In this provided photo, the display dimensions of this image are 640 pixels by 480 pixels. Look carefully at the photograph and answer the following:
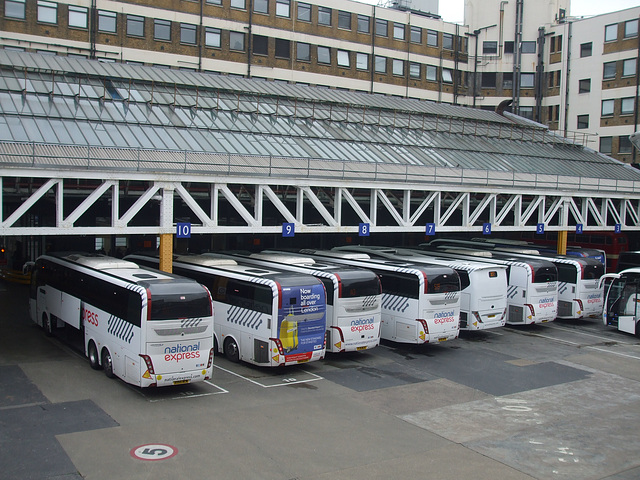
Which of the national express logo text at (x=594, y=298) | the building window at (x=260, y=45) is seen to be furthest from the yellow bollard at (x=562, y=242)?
the building window at (x=260, y=45)

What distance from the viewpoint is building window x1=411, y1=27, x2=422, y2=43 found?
53.5m

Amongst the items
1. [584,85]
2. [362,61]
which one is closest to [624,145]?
[584,85]

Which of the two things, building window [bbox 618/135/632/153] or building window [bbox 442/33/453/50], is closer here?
building window [bbox 618/135/632/153]

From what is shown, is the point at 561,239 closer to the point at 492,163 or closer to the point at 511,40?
the point at 492,163

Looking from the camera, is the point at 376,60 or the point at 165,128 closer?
the point at 165,128

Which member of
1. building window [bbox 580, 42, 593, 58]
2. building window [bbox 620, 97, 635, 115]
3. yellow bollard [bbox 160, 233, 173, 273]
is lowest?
yellow bollard [bbox 160, 233, 173, 273]

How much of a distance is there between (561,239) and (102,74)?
24.8m

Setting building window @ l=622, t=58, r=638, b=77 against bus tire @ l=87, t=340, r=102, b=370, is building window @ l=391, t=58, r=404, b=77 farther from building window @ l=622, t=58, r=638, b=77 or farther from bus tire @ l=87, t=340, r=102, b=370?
bus tire @ l=87, t=340, r=102, b=370

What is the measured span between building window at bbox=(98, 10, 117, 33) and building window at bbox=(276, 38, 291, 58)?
11.4 metres

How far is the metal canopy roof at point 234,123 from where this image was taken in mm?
24562

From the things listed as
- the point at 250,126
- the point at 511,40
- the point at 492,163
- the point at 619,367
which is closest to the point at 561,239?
the point at 492,163

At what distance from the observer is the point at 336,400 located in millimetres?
16625

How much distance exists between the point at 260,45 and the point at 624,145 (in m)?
29.8

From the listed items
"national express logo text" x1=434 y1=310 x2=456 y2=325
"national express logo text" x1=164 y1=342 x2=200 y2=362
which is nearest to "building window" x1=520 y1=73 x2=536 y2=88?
"national express logo text" x1=434 y1=310 x2=456 y2=325
